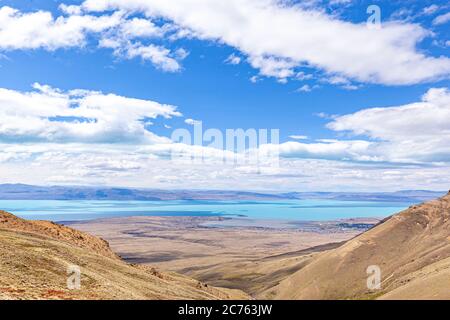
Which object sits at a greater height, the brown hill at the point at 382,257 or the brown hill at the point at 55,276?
the brown hill at the point at 55,276

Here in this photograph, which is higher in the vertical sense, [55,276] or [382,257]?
[55,276]

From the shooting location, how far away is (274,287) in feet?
475

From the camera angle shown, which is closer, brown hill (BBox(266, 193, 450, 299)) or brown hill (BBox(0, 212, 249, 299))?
brown hill (BBox(0, 212, 249, 299))

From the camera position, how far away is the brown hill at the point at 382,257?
11619 cm

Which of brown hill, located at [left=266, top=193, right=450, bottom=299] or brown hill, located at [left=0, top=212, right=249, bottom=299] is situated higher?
brown hill, located at [left=0, top=212, right=249, bottom=299]

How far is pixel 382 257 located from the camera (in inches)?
5408

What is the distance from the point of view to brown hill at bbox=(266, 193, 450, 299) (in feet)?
381

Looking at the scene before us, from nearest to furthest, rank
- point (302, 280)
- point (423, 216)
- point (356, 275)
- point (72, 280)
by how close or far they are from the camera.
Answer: point (72, 280)
point (356, 275)
point (302, 280)
point (423, 216)

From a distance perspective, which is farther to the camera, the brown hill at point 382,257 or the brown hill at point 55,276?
Answer: the brown hill at point 382,257
